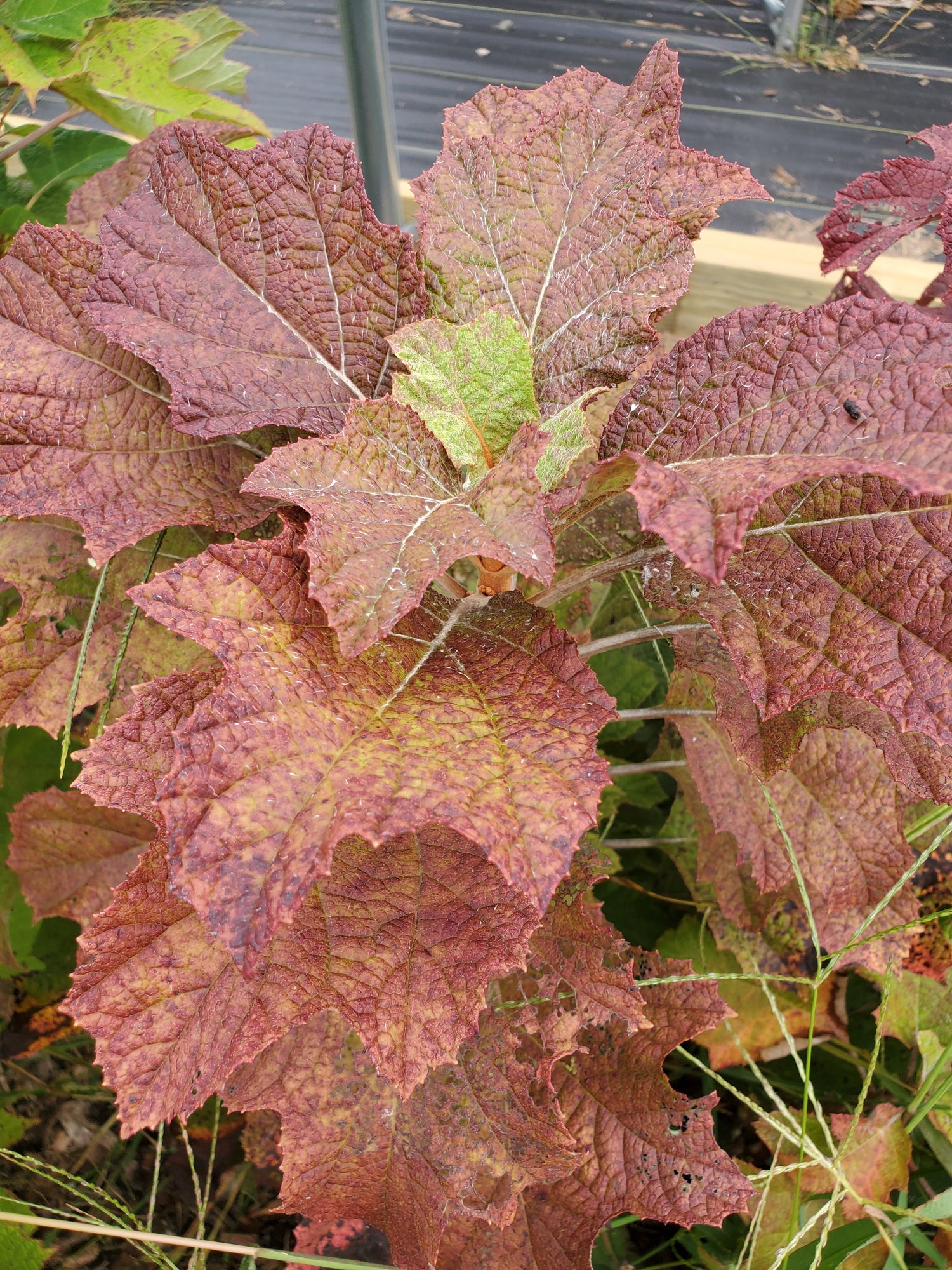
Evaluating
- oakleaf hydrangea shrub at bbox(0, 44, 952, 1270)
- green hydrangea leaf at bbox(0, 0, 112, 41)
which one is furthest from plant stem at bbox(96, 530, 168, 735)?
green hydrangea leaf at bbox(0, 0, 112, 41)

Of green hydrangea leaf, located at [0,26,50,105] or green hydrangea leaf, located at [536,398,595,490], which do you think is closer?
green hydrangea leaf, located at [536,398,595,490]

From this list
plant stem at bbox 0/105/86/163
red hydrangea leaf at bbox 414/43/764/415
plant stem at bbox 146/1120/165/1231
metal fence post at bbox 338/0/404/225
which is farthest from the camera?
metal fence post at bbox 338/0/404/225

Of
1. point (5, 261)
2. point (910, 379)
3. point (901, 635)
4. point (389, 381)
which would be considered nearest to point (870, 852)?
point (901, 635)

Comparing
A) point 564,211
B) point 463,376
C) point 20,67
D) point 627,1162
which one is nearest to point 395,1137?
point 627,1162

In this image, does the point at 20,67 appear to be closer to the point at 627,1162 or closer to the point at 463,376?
the point at 463,376

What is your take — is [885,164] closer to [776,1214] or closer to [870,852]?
[870,852]

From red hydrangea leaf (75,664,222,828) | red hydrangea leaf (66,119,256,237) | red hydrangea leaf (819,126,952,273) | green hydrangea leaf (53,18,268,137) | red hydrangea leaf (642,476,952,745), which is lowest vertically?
red hydrangea leaf (75,664,222,828)

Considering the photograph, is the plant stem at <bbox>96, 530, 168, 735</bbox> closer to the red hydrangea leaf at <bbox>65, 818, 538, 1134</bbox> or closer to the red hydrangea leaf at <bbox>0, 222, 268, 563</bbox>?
the red hydrangea leaf at <bbox>0, 222, 268, 563</bbox>
